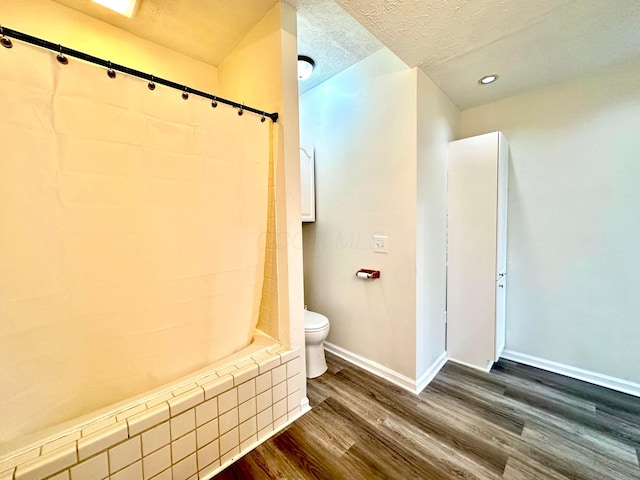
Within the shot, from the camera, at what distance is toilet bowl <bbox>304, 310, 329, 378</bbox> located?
1.98 meters

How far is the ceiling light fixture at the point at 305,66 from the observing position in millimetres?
1941

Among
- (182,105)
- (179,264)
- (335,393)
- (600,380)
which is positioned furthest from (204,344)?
(600,380)

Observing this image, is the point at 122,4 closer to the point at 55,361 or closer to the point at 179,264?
the point at 179,264

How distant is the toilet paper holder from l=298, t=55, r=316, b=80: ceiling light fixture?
1.68 metres

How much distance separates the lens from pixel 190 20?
1.52 metres

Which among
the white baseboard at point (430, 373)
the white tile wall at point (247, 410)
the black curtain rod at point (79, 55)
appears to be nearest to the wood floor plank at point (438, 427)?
the white baseboard at point (430, 373)

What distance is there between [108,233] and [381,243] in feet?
5.40

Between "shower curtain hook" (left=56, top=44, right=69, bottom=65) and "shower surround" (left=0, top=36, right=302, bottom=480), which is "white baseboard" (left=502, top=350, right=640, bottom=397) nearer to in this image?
"shower surround" (left=0, top=36, right=302, bottom=480)

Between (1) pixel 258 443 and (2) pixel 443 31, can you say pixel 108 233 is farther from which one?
(2) pixel 443 31

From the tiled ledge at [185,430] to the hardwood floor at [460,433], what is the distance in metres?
0.14

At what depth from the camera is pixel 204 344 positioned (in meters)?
1.35

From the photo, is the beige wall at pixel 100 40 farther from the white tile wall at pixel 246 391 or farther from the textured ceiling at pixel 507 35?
the white tile wall at pixel 246 391

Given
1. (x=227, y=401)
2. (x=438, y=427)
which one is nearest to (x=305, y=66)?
(x=227, y=401)

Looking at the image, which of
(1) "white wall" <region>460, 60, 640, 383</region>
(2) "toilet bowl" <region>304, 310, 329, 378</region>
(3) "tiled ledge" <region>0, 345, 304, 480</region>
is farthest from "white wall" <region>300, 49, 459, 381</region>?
(3) "tiled ledge" <region>0, 345, 304, 480</region>
